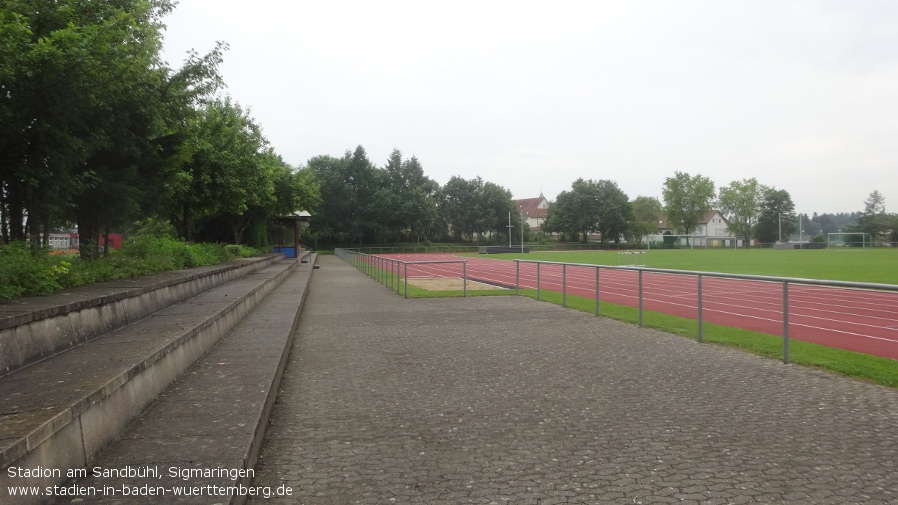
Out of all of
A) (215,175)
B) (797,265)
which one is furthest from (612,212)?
(215,175)

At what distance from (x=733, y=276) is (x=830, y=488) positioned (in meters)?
5.25

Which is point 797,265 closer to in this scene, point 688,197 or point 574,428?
point 574,428

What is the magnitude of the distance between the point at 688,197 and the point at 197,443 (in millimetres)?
119497

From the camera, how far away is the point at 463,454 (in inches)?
156

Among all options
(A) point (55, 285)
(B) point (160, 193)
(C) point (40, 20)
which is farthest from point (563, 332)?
(C) point (40, 20)

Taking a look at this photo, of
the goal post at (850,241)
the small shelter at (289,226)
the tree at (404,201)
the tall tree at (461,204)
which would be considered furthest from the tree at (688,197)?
the small shelter at (289,226)

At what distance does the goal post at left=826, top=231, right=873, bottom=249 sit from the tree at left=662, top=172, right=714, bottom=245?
2496cm

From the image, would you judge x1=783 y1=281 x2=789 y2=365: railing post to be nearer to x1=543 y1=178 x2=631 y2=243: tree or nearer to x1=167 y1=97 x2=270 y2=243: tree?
x1=167 y1=97 x2=270 y2=243: tree

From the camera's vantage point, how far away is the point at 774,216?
115812 millimetres

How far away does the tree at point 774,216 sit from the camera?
115125 millimetres

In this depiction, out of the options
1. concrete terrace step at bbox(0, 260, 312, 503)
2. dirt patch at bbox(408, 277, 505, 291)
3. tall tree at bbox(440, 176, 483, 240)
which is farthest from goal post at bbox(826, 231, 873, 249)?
concrete terrace step at bbox(0, 260, 312, 503)

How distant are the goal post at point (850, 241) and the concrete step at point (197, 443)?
89971 mm

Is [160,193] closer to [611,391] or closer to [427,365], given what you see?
[427,365]

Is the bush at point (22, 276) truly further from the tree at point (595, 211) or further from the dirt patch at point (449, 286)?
the tree at point (595, 211)
